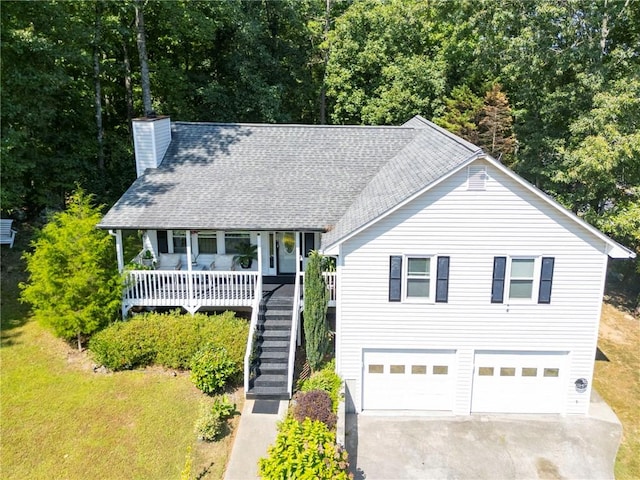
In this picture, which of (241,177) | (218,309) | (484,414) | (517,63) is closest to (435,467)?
(484,414)

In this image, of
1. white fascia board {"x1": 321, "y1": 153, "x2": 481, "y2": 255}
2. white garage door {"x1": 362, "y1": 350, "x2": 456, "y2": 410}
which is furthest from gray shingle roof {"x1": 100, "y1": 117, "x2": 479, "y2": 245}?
white garage door {"x1": 362, "y1": 350, "x2": 456, "y2": 410}

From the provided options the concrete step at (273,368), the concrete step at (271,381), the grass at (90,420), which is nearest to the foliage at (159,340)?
the grass at (90,420)

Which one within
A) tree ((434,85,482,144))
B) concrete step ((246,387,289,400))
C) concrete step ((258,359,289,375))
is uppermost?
tree ((434,85,482,144))

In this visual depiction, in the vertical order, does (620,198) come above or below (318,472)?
above

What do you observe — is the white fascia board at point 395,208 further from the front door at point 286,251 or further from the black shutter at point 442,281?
the front door at point 286,251

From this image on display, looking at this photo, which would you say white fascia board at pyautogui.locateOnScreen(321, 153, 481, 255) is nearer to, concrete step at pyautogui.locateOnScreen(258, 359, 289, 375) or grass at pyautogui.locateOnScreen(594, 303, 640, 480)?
concrete step at pyautogui.locateOnScreen(258, 359, 289, 375)

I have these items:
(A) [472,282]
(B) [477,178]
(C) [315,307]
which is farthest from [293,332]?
(B) [477,178]

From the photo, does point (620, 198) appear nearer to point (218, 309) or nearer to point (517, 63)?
point (517, 63)
